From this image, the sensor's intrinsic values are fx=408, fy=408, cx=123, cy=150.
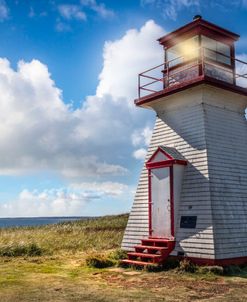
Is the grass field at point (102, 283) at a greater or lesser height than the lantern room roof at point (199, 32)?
lesser

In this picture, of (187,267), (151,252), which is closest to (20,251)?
(151,252)

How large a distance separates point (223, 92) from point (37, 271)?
30.4 feet

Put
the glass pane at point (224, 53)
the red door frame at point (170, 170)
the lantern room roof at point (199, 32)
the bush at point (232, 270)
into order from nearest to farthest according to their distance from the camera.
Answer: the bush at point (232, 270) → the red door frame at point (170, 170) → the lantern room roof at point (199, 32) → the glass pane at point (224, 53)

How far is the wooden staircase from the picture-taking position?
13.7 m

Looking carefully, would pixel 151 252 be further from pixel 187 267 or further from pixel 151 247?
pixel 187 267

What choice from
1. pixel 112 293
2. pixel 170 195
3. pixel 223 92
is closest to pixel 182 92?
pixel 223 92

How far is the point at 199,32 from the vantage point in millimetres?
15266

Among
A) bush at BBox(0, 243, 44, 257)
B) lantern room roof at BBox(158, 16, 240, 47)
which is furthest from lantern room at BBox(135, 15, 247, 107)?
bush at BBox(0, 243, 44, 257)

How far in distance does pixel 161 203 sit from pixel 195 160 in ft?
6.63

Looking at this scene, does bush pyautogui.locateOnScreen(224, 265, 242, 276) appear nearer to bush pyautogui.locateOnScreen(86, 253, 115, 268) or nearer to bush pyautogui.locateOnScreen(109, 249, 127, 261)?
bush pyautogui.locateOnScreen(86, 253, 115, 268)

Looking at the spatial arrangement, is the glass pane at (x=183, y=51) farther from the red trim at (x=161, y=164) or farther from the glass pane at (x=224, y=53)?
the red trim at (x=161, y=164)

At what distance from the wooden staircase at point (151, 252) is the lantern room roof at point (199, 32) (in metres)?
7.76

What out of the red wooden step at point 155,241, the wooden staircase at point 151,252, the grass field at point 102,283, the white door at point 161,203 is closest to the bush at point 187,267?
the grass field at point 102,283

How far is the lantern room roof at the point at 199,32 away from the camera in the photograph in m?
15.3
